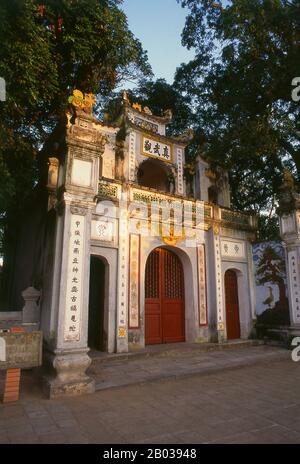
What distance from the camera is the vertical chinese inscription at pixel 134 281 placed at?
29.9 feet

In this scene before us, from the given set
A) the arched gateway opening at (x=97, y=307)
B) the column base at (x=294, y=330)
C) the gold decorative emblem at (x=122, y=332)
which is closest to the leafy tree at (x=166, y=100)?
the arched gateway opening at (x=97, y=307)

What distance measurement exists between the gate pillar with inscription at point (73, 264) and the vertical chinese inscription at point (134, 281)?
351 centimetres

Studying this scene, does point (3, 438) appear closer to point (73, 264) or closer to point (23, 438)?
point (23, 438)

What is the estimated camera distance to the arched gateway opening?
898 centimetres

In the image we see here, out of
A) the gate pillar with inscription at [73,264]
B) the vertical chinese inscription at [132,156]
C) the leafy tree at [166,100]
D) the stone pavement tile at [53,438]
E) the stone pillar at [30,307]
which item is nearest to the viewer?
the stone pavement tile at [53,438]

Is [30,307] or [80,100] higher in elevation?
[80,100]

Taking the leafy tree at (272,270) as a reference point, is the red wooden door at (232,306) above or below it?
below

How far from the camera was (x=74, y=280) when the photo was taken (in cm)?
570

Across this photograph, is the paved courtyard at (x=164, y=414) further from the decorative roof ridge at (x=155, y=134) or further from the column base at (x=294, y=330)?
the decorative roof ridge at (x=155, y=134)

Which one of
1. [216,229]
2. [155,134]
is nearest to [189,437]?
[216,229]

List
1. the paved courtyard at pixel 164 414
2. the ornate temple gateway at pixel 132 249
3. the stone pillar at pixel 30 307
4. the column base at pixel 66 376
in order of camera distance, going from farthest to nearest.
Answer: the stone pillar at pixel 30 307, the ornate temple gateway at pixel 132 249, the column base at pixel 66 376, the paved courtyard at pixel 164 414

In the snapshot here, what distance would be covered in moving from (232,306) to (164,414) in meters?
7.94

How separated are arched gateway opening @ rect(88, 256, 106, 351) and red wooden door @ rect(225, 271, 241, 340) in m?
4.85

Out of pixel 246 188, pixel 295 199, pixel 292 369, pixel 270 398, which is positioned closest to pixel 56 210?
pixel 270 398
